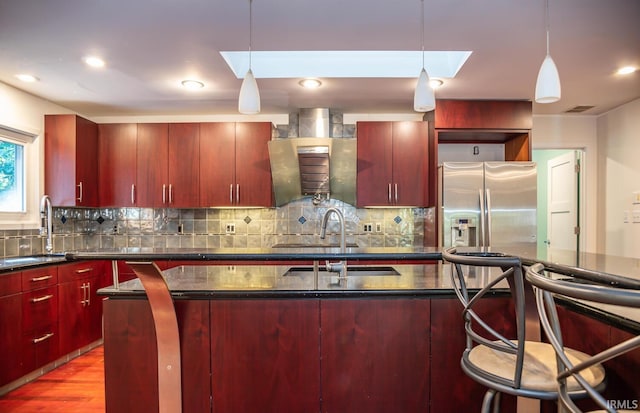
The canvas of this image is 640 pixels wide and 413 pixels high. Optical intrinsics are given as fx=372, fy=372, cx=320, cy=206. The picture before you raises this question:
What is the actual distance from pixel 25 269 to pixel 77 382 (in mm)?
932

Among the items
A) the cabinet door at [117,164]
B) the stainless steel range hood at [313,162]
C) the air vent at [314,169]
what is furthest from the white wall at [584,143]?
the cabinet door at [117,164]

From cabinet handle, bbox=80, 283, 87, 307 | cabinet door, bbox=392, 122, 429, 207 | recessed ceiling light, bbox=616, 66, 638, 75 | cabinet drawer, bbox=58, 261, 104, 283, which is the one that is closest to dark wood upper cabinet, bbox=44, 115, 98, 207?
cabinet drawer, bbox=58, 261, 104, 283

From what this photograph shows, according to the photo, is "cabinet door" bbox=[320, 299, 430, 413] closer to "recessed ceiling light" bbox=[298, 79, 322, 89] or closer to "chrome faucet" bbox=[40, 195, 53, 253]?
"recessed ceiling light" bbox=[298, 79, 322, 89]

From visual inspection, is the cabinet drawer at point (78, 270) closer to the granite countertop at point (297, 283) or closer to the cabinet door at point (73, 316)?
the cabinet door at point (73, 316)

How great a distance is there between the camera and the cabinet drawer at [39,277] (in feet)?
9.14

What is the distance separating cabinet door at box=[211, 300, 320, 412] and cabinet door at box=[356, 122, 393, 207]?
7.73 ft

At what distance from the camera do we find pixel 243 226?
431 cm

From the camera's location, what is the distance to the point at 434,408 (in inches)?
67.4

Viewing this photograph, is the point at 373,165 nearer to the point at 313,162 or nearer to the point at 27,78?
the point at 313,162

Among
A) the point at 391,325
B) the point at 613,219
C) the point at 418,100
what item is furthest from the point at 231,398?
the point at 613,219

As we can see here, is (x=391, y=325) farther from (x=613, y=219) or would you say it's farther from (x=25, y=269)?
(x=613, y=219)

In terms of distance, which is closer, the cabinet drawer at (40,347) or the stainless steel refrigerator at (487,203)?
the cabinet drawer at (40,347)

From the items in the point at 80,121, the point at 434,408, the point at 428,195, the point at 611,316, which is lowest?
the point at 434,408

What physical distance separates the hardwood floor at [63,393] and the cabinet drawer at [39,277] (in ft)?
2.34
